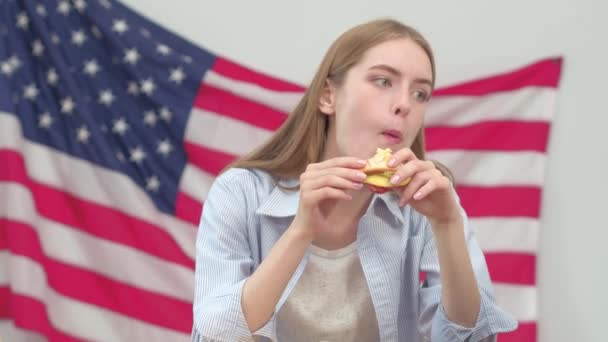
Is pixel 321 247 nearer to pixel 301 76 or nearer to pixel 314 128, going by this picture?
pixel 314 128

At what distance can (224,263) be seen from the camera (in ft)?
4.16

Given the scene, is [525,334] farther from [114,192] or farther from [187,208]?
[114,192]

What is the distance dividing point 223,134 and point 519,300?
1043mm

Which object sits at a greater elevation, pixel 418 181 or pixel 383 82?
pixel 383 82

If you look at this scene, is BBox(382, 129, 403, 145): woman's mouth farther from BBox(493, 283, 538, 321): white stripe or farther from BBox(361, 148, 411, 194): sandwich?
BBox(493, 283, 538, 321): white stripe

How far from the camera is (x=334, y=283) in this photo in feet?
4.59

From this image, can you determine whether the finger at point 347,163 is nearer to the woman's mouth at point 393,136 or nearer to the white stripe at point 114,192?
the woman's mouth at point 393,136

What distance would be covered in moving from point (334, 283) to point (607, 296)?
1242mm

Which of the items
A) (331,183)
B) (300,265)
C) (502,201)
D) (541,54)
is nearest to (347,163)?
(331,183)

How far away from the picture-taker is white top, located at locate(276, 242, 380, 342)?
1.36m

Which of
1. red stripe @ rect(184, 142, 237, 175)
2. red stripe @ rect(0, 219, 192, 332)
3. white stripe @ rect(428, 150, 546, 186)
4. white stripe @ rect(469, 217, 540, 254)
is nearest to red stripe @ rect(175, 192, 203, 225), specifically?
red stripe @ rect(184, 142, 237, 175)

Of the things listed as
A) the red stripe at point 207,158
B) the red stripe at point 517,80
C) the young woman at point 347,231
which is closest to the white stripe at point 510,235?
the red stripe at point 517,80

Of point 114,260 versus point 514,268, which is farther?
point 114,260

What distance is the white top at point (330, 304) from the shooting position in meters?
1.36
